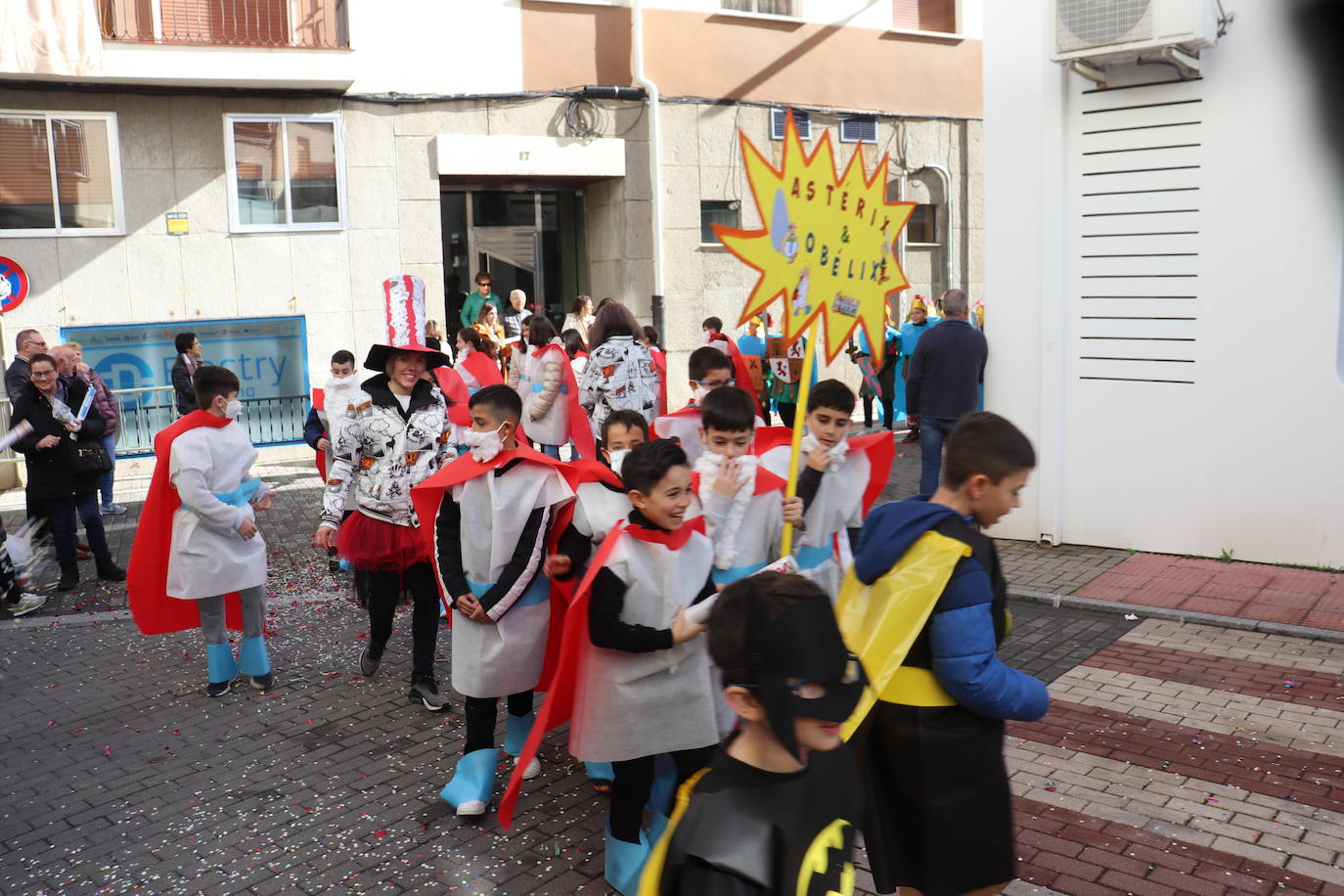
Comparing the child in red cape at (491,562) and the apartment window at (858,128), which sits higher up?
the apartment window at (858,128)

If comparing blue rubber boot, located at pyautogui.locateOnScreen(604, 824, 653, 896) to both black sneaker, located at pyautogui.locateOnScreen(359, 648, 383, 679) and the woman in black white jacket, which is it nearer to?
the woman in black white jacket

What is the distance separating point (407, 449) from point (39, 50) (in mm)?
11077

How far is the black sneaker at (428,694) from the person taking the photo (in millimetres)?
6250

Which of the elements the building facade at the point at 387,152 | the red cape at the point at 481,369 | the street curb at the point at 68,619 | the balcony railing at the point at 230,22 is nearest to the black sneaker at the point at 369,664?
the street curb at the point at 68,619

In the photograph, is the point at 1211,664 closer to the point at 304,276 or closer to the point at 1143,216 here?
the point at 1143,216

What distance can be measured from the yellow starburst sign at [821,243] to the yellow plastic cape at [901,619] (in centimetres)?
124

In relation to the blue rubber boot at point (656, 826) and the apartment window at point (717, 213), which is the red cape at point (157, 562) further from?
the apartment window at point (717, 213)

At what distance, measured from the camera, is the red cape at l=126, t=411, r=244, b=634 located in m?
6.55

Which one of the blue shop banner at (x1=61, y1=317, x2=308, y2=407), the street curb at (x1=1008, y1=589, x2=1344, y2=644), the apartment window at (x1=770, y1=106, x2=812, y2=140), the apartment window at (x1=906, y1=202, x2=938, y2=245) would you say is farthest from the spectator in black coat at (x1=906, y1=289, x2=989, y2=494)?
the apartment window at (x1=906, y1=202, x2=938, y2=245)

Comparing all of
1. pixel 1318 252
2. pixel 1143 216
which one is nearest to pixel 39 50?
pixel 1143 216

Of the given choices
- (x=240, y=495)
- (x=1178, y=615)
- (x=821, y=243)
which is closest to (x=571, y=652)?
Answer: (x=821, y=243)

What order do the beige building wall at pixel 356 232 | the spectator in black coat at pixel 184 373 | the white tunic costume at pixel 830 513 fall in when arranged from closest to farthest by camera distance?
the white tunic costume at pixel 830 513
the spectator in black coat at pixel 184 373
the beige building wall at pixel 356 232

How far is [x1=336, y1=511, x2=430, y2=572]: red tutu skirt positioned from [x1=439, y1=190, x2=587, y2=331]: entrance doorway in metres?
12.4

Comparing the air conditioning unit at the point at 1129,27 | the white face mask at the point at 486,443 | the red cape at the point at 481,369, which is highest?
the air conditioning unit at the point at 1129,27
